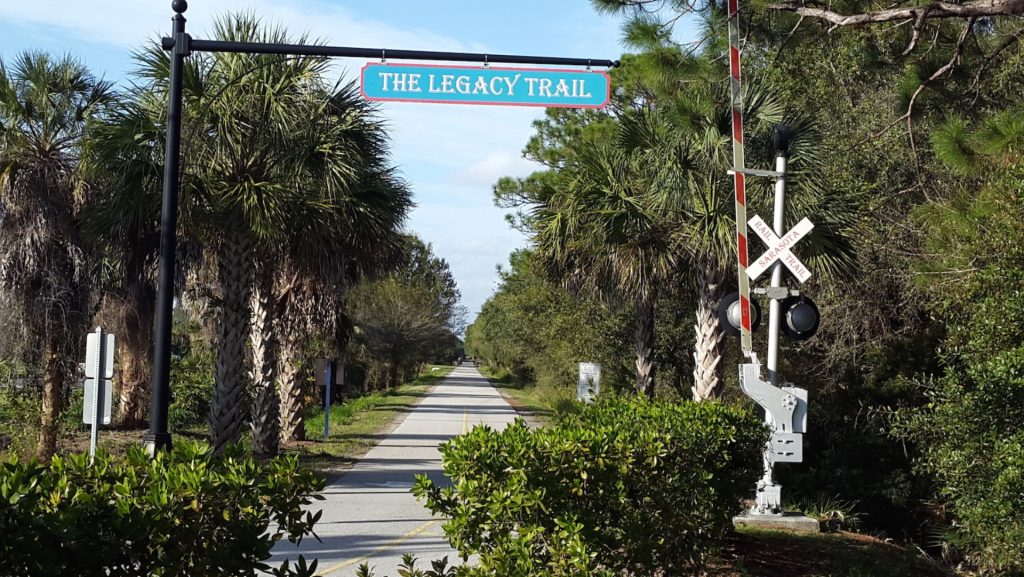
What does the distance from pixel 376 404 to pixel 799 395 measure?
31100mm

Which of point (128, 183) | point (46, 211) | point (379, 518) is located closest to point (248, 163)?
point (128, 183)

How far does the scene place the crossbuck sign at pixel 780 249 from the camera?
10.0 metres

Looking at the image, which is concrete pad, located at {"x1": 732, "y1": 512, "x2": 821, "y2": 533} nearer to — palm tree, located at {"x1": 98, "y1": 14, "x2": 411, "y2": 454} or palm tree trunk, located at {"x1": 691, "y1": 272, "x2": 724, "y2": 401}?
palm tree trunk, located at {"x1": 691, "y1": 272, "x2": 724, "y2": 401}

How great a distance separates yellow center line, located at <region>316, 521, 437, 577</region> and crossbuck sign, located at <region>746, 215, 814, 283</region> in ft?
15.4

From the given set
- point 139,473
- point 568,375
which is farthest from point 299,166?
point 568,375

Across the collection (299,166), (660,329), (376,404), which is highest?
(299,166)

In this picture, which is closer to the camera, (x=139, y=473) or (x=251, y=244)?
(x=139, y=473)

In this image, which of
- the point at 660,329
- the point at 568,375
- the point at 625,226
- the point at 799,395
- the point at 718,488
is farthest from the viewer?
the point at 568,375

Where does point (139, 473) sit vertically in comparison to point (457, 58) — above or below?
below

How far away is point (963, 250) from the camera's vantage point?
36.1ft

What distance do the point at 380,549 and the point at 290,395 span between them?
12517 mm

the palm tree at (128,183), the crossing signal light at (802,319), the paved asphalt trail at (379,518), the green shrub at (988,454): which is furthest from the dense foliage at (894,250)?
the palm tree at (128,183)

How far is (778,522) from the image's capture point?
1085 cm

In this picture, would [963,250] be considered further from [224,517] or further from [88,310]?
[88,310]
